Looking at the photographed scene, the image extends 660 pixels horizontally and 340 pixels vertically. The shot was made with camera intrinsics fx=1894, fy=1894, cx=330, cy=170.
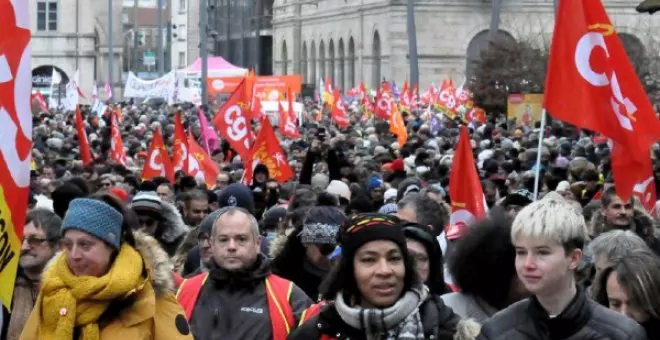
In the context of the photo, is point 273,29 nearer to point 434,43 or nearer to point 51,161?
point 434,43

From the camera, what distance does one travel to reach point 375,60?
244 ft

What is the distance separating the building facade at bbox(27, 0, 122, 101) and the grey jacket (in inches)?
3544

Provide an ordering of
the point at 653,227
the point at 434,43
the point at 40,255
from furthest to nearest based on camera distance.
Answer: the point at 434,43, the point at 653,227, the point at 40,255

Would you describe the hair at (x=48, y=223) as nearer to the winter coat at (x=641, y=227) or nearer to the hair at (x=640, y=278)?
the hair at (x=640, y=278)

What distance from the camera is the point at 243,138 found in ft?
79.3

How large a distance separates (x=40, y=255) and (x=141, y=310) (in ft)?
5.07

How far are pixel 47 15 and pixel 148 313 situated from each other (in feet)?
304

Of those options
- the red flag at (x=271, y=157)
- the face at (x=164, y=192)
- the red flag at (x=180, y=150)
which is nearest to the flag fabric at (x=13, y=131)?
the face at (x=164, y=192)

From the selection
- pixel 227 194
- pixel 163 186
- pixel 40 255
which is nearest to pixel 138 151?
pixel 163 186

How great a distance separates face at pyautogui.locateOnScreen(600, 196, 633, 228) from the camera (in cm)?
1036

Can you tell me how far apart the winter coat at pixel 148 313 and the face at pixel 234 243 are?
81 cm

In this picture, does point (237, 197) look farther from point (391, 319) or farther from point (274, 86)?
point (274, 86)

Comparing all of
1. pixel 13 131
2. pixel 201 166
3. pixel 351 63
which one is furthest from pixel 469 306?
pixel 351 63

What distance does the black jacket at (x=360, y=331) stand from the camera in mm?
5648
